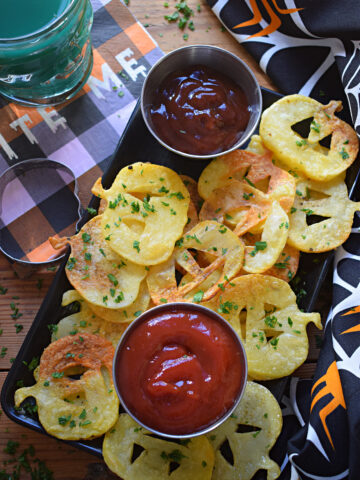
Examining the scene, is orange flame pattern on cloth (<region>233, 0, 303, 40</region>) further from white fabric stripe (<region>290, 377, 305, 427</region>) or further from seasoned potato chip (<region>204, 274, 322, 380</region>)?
white fabric stripe (<region>290, 377, 305, 427</region>)

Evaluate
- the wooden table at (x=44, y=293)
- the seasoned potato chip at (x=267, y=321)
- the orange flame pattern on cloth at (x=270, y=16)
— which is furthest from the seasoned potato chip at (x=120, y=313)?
the orange flame pattern on cloth at (x=270, y=16)

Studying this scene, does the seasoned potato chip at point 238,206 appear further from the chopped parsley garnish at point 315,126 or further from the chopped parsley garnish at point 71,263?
the chopped parsley garnish at point 71,263

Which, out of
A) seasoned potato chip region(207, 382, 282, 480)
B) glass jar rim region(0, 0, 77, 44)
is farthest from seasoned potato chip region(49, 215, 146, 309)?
glass jar rim region(0, 0, 77, 44)

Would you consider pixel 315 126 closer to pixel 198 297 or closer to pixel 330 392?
pixel 198 297

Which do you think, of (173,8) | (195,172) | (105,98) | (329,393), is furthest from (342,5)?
(329,393)

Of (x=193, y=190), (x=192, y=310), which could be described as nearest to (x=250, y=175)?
(x=193, y=190)
